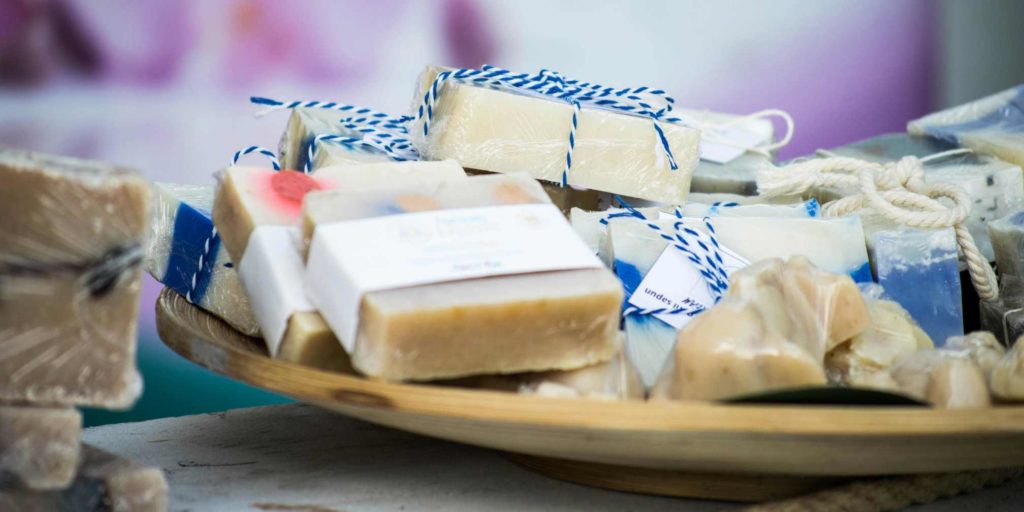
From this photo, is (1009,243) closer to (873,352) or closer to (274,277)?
(873,352)

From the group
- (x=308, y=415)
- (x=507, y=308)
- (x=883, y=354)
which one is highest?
(x=507, y=308)

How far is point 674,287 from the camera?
1.19m

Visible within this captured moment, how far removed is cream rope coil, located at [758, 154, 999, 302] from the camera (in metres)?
1.26

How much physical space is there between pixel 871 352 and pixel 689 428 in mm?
310

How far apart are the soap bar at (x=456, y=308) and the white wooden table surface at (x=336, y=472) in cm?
16

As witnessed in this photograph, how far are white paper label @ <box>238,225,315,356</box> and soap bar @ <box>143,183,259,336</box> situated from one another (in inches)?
6.6

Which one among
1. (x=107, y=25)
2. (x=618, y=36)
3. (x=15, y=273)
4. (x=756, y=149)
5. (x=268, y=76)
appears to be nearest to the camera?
(x=15, y=273)

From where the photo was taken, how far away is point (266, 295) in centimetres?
101

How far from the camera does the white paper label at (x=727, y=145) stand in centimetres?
164

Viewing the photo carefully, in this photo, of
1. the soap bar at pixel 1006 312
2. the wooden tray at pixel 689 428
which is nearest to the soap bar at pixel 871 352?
the wooden tray at pixel 689 428

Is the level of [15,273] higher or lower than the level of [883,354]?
higher

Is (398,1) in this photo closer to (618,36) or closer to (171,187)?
(618,36)

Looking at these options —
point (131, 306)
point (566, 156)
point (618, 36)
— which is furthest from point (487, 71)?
→ point (618, 36)

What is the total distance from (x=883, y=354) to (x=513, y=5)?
140 centimetres
